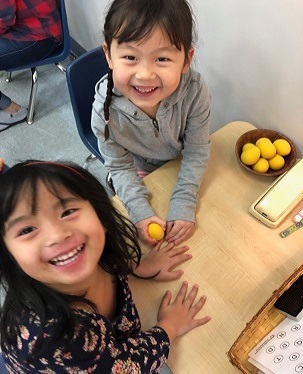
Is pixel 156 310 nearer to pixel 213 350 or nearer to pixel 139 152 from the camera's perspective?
pixel 213 350

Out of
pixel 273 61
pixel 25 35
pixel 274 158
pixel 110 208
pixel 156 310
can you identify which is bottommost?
pixel 25 35

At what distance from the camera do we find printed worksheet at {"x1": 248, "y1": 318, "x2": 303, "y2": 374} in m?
0.65

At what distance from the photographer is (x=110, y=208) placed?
30.2 inches

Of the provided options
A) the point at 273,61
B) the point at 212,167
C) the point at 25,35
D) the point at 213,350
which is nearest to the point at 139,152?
the point at 212,167

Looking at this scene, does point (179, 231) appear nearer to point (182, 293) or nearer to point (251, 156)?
point (182, 293)

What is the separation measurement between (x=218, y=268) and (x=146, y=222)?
203 millimetres

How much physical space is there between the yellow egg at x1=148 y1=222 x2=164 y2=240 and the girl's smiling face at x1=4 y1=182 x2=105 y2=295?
0.74 feet

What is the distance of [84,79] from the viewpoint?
116cm

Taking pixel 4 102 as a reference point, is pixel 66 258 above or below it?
above

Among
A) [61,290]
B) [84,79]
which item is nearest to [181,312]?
[61,290]

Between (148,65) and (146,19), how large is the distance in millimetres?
93

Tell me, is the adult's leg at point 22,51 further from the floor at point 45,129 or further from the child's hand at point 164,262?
the child's hand at point 164,262

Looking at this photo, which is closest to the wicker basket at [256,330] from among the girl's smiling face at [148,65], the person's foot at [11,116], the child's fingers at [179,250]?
the child's fingers at [179,250]

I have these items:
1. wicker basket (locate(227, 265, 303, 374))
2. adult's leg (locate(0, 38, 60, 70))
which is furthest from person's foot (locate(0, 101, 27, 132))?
wicker basket (locate(227, 265, 303, 374))
